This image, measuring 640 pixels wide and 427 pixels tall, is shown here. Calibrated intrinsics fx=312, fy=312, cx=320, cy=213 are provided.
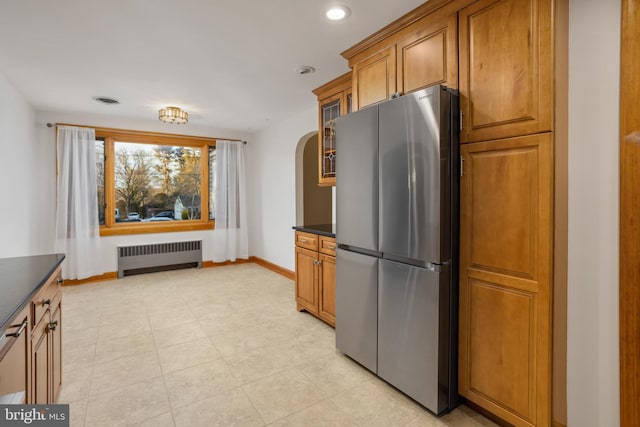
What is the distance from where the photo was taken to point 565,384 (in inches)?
64.1

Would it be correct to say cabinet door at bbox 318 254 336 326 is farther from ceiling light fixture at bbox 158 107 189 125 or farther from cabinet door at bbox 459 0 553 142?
ceiling light fixture at bbox 158 107 189 125

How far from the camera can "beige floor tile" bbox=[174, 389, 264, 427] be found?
1.84 meters

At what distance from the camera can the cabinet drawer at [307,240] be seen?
3.24 meters

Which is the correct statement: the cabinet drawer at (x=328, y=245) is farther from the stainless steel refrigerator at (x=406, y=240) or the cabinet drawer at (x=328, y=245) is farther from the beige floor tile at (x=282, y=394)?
the beige floor tile at (x=282, y=394)

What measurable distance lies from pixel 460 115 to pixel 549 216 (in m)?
0.76

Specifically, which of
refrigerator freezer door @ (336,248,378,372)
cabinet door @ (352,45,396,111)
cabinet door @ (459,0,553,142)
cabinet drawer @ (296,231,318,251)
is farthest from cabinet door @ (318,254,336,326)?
cabinet door @ (459,0,553,142)

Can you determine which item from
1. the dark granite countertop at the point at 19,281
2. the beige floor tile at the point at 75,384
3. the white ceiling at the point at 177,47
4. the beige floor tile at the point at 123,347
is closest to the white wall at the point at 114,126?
the white ceiling at the point at 177,47

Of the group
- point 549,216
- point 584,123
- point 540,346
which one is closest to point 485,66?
point 584,123

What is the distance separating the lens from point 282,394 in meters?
2.11

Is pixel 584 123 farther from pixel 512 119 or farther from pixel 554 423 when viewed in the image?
pixel 554 423

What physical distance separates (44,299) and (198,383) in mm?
1145

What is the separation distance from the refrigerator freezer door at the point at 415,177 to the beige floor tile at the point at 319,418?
1018mm

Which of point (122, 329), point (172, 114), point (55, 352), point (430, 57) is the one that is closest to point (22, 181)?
point (172, 114)

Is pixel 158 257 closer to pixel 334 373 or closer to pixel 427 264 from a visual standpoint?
pixel 334 373
